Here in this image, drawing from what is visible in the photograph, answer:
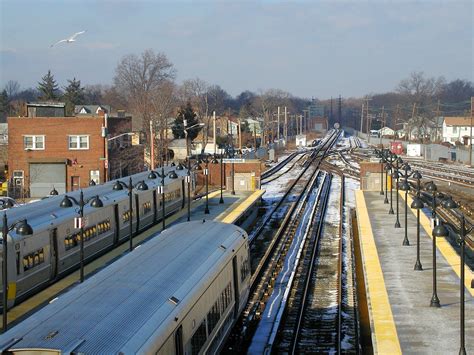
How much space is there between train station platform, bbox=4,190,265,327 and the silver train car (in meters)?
3.72

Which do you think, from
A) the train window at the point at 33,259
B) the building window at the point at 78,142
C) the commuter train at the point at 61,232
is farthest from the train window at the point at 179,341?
the building window at the point at 78,142

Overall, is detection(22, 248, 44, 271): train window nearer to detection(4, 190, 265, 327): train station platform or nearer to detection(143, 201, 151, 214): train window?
detection(4, 190, 265, 327): train station platform

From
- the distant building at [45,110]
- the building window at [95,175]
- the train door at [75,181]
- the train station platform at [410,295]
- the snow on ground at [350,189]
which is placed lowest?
the snow on ground at [350,189]

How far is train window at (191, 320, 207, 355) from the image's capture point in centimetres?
1146

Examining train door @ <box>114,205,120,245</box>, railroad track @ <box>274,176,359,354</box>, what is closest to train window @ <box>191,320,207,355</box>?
railroad track @ <box>274,176,359,354</box>

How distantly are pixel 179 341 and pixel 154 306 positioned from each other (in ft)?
2.42

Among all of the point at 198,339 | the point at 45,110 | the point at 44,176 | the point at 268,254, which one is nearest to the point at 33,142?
the point at 44,176

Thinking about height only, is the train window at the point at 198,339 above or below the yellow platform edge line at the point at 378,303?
above

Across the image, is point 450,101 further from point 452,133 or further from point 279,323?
point 279,323

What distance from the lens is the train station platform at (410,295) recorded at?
15.3 metres

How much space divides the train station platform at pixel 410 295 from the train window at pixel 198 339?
166 inches

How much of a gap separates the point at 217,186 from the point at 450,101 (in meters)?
156

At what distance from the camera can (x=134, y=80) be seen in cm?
10612

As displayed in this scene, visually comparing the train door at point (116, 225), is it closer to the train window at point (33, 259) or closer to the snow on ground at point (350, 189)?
the train window at point (33, 259)
